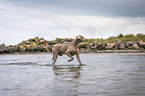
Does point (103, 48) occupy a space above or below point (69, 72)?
above

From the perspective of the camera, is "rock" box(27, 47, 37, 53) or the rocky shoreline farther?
"rock" box(27, 47, 37, 53)

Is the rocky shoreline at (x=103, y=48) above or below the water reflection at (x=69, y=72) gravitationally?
above

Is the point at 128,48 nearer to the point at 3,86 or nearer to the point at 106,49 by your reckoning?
the point at 106,49

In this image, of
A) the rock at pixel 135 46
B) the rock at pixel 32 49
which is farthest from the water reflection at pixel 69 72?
the rock at pixel 32 49

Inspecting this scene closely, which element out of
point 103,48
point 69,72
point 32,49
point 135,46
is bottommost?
point 69,72

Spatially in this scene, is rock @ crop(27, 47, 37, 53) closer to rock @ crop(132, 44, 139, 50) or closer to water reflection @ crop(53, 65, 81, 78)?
rock @ crop(132, 44, 139, 50)

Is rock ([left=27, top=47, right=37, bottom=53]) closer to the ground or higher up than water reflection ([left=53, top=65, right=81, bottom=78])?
higher up

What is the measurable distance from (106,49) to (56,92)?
38.3 meters

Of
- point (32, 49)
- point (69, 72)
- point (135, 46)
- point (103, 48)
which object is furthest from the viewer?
point (32, 49)

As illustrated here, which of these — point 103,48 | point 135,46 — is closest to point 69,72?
point 135,46

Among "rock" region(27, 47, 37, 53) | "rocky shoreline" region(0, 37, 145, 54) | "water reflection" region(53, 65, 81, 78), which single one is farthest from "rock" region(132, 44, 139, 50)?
"water reflection" region(53, 65, 81, 78)

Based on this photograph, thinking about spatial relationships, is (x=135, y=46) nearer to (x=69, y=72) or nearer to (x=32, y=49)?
(x=32, y=49)

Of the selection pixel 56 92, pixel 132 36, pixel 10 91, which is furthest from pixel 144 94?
pixel 132 36

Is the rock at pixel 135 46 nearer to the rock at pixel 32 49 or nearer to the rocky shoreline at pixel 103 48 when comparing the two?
the rocky shoreline at pixel 103 48
